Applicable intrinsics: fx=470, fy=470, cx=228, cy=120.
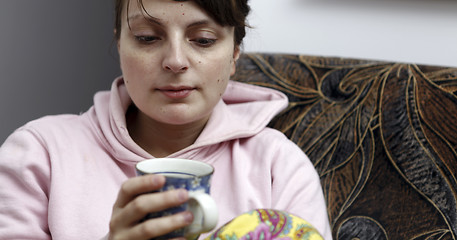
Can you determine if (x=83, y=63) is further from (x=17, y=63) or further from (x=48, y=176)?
(x=48, y=176)

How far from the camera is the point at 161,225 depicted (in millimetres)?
584

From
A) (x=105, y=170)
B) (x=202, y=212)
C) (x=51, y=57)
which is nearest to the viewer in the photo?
(x=202, y=212)

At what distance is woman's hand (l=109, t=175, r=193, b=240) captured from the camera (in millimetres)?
571

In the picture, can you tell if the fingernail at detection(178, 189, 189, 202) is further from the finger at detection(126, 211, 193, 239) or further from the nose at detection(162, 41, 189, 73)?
the nose at detection(162, 41, 189, 73)

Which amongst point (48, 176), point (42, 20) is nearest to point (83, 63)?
point (42, 20)

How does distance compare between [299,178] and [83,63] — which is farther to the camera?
[83,63]

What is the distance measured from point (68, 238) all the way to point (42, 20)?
167 cm

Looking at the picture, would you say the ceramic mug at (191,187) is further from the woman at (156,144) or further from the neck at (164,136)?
the neck at (164,136)

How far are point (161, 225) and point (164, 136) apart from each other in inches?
21.5

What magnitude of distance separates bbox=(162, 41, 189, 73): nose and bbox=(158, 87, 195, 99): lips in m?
0.04

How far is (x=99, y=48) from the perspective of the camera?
262cm

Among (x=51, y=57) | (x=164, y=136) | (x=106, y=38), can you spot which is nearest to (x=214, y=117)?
(x=164, y=136)

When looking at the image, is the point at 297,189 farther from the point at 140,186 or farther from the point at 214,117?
the point at 140,186

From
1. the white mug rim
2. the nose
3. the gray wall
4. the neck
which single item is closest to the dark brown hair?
the nose
